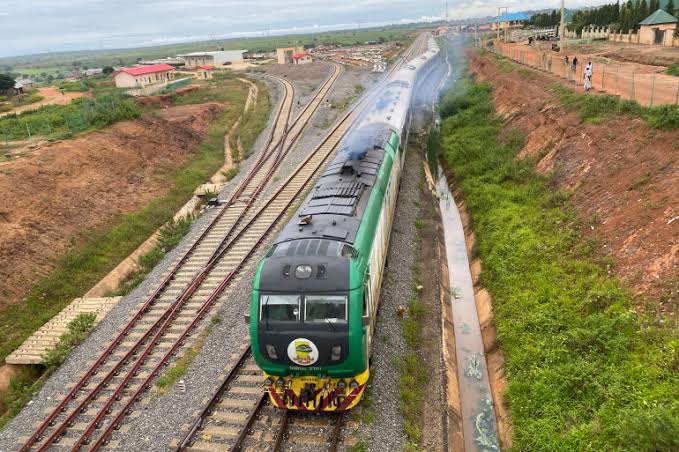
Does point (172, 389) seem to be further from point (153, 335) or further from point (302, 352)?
point (302, 352)

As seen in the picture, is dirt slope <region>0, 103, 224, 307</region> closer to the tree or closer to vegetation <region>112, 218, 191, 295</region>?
vegetation <region>112, 218, 191, 295</region>

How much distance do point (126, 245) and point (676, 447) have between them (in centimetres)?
2115

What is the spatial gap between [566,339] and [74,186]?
24177 mm

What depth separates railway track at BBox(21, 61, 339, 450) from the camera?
11.9 metres

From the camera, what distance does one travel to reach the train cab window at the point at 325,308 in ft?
33.2

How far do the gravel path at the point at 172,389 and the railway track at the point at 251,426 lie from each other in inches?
18.5

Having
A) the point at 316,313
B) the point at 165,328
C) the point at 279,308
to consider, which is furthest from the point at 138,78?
the point at 316,313

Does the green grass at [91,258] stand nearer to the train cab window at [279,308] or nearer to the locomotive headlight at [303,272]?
the train cab window at [279,308]

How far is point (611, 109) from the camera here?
81.0ft

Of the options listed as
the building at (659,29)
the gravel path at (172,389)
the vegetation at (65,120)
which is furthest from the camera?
the building at (659,29)

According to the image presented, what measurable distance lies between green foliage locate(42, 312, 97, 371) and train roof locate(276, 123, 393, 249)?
8.40 m

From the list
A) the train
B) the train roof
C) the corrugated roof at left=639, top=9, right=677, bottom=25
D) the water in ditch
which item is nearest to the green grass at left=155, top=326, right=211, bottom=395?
the train

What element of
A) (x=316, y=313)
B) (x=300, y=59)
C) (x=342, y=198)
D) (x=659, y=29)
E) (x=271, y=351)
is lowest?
(x=271, y=351)

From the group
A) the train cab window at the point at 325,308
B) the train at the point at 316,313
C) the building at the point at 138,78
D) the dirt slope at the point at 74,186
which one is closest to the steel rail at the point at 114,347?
the dirt slope at the point at 74,186
